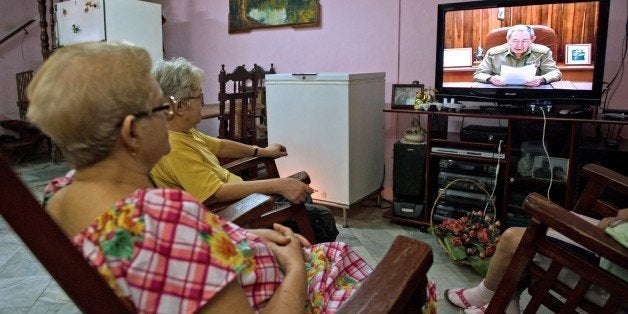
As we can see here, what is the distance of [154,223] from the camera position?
0.76 metres

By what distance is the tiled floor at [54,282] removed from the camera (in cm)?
215

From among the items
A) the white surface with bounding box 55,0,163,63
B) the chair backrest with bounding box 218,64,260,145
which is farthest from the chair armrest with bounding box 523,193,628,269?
the white surface with bounding box 55,0,163,63

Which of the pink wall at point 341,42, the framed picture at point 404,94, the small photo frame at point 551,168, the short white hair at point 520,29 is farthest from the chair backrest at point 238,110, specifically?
the small photo frame at point 551,168

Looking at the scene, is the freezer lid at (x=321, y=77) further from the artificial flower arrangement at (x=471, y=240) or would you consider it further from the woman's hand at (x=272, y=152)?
the artificial flower arrangement at (x=471, y=240)

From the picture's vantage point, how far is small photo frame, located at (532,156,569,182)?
2.60m

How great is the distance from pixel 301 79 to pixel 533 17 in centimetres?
136

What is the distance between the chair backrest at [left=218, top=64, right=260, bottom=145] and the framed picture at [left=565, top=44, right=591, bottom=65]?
1923 mm

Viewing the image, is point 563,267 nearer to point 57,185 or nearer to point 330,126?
point 57,185

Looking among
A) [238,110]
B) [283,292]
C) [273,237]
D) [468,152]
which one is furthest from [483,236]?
[238,110]

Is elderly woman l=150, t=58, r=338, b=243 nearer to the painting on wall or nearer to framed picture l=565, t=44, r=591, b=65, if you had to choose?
framed picture l=565, t=44, r=591, b=65

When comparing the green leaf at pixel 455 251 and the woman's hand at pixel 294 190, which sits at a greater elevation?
the woman's hand at pixel 294 190

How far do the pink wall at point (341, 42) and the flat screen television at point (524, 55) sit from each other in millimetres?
363

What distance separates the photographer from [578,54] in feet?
8.32

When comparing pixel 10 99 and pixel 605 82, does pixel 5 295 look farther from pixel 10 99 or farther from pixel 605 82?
pixel 10 99
